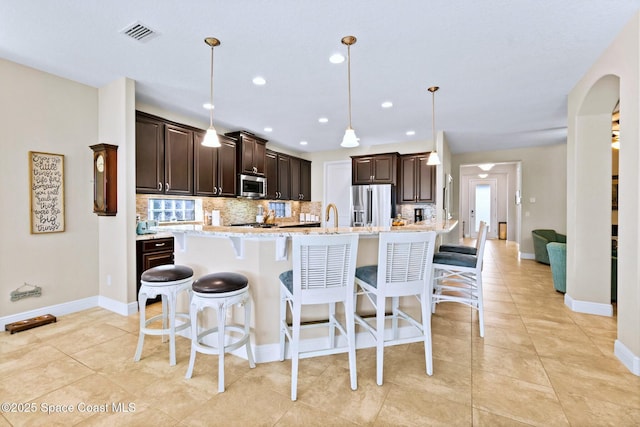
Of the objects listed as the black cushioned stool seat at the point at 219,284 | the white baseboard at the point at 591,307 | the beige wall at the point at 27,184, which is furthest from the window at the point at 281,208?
the white baseboard at the point at 591,307

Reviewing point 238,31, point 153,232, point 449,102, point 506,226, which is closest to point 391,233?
point 238,31

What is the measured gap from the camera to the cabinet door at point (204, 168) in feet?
14.2

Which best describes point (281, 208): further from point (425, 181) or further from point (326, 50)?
point (326, 50)

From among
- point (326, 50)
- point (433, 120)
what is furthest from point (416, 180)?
point (326, 50)

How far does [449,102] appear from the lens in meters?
3.90

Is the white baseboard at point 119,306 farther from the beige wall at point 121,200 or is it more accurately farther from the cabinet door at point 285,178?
the cabinet door at point 285,178

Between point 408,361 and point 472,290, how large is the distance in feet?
5.35

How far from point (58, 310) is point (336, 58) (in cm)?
388

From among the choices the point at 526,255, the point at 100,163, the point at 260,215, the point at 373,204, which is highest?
the point at 100,163

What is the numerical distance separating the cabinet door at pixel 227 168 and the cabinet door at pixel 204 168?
97mm

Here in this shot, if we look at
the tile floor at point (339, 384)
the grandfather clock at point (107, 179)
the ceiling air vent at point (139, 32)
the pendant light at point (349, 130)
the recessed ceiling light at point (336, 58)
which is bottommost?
the tile floor at point (339, 384)

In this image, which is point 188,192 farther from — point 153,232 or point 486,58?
point 486,58

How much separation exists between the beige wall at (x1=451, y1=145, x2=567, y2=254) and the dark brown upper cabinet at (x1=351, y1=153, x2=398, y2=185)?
3.06 meters

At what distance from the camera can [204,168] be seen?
4.47 m
